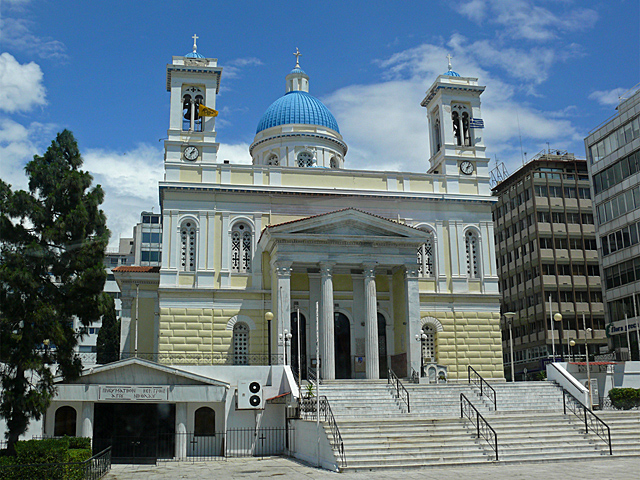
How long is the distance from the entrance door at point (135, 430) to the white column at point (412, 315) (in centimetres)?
1212

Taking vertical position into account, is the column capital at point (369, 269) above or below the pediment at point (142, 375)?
above

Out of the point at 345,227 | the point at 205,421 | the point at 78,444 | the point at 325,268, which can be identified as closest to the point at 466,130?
the point at 345,227

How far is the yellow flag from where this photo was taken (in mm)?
41375

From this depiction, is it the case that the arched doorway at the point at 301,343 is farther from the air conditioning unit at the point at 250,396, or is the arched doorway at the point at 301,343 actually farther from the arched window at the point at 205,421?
the arched window at the point at 205,421

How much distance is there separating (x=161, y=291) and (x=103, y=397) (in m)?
8.97

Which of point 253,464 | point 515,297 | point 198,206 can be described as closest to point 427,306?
point 198,206

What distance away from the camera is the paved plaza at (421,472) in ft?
66.7

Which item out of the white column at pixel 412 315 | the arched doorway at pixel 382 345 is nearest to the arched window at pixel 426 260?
the arched doorway at pixel 382 345

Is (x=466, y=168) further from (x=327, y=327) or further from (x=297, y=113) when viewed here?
(x=327, y=327)

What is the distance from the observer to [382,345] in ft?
131

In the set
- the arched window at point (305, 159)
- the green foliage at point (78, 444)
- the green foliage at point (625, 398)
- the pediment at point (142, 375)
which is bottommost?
the green foliage at point (78, 444)

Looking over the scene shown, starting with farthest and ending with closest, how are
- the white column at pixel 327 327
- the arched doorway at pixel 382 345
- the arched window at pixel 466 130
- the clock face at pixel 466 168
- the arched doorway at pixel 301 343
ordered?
the arched window at pixel 466 130 → the clock face at pixel 466 168 → the arched doorway at pixel 382 345 → the arched doorway at pixel 301 343 → the white column at pixel 327 327

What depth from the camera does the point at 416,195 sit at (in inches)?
1672

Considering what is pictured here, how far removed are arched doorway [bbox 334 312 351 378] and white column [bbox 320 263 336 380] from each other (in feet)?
9.58
